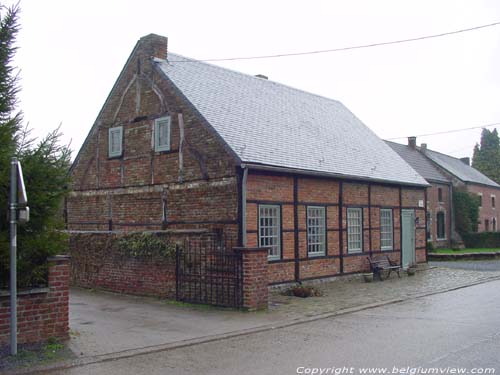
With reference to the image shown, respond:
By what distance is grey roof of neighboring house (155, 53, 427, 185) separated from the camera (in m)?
16.3

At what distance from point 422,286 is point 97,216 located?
36.7 feet

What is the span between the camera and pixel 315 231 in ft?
57.8

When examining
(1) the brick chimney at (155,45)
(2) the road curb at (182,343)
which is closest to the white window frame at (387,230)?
(2) the road curb at (182,343)

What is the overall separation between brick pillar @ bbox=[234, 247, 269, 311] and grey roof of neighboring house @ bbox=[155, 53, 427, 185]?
292cm

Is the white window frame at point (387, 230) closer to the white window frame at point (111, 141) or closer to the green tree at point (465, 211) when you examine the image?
the white window frame at point (111, 141)

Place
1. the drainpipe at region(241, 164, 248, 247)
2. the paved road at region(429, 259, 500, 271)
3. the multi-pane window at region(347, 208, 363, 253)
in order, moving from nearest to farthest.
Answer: the drainpipe at region(241, 164, 248, 247), the multi-pane window at region(347, 208, 363, 253), the paved road at region(429, 259, 500, 271)

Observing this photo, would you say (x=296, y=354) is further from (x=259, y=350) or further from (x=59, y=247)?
(x=59, y=247)

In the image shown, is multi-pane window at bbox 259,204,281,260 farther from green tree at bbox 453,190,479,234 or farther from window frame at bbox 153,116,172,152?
green tree at bbox 453,190,479,234

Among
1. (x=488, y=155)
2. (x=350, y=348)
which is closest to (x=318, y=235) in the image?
(x=350, y=348)

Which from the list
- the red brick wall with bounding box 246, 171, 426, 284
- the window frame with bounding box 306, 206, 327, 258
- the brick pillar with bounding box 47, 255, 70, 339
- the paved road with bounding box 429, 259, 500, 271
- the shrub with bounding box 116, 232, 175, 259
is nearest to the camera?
the brick pillar with bounding box 47, 255, 70, 339

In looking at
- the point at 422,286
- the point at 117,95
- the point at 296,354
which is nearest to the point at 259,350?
the point at 296,354

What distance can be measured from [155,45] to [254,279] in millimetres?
9330

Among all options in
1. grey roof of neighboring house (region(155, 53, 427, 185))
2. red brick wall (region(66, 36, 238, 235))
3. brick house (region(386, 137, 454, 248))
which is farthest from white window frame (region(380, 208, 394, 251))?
brick house (region(386, 137, 454, 248))

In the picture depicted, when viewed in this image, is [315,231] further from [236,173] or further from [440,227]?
[440,227]
